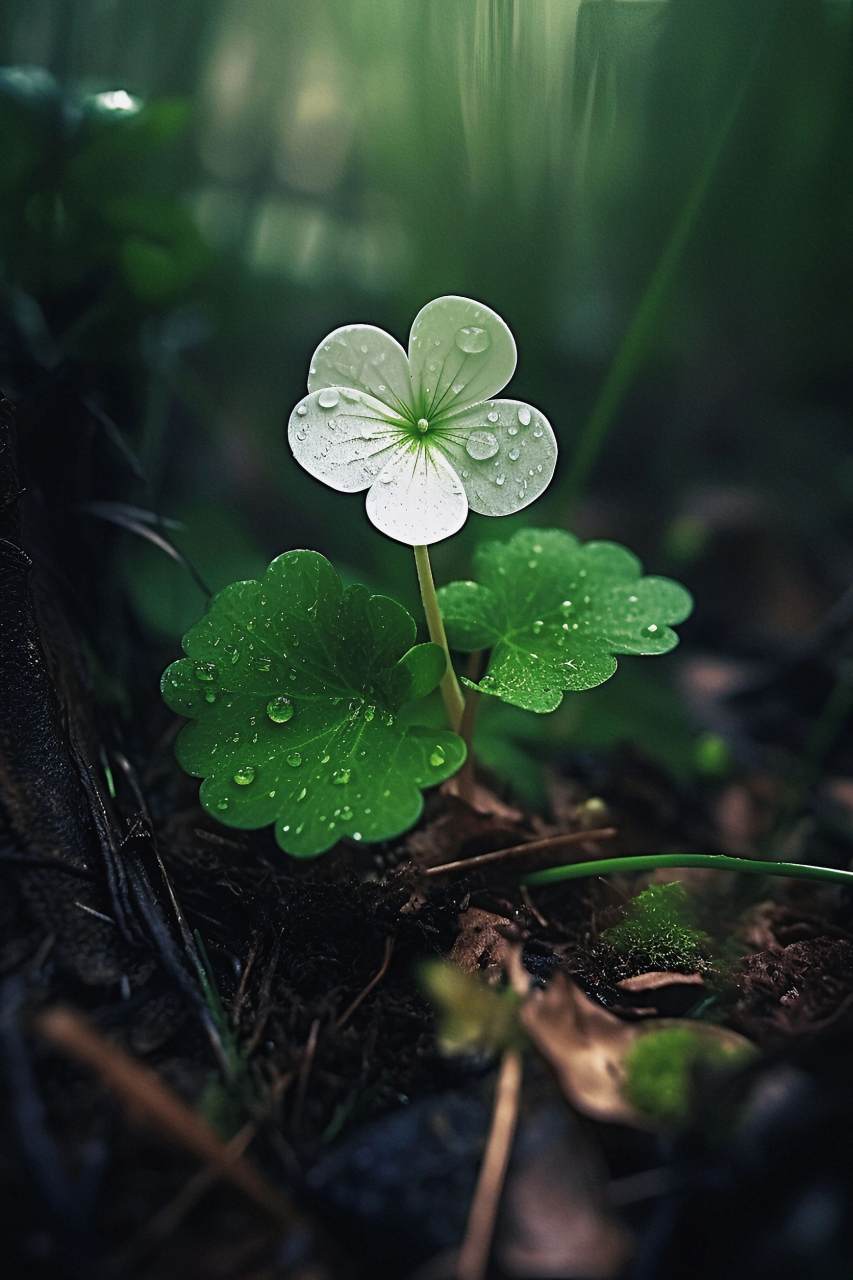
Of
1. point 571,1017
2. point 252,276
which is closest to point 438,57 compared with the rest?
point 252,276

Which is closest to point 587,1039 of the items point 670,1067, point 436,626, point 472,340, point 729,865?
point 670,1067

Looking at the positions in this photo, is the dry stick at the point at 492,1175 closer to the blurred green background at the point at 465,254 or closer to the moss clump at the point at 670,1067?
the moss clump at the point at 670,1067

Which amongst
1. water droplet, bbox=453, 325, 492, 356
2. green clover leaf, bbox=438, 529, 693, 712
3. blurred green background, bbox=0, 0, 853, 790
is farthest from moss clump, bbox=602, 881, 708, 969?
water droplet, bbox=453, 325, 492, 356

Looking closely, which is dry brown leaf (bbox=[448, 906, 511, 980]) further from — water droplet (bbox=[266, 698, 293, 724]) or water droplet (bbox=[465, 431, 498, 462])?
water droplet (bbox=[465, 431, 498, 462])

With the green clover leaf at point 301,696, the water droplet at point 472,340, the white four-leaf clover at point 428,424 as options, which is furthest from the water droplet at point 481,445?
the green clover leaf at point 301,696

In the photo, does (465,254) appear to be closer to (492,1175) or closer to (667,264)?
(667,264)
